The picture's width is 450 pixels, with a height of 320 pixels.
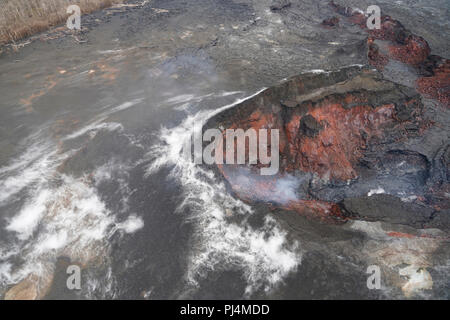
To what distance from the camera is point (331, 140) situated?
5395mm

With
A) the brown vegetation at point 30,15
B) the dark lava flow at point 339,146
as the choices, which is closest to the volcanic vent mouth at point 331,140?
the dark lava flow at point 339,146

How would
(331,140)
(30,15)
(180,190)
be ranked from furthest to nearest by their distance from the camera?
(30,15) < (331,140) < (180,190)

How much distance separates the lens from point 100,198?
4.69m

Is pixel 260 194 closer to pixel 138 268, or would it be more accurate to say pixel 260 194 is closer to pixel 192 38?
pixel 138 268

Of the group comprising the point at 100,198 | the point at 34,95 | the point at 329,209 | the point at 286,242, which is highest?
the point at 34,95

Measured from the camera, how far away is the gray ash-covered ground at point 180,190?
364 cm

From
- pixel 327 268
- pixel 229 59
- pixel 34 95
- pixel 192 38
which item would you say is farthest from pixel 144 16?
pixel 327 268

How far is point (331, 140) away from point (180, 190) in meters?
2.89

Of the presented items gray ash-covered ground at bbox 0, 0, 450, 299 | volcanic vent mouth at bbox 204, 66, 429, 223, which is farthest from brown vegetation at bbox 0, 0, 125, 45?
volcanic vent mouth at bbox 204, 66, 429, 223

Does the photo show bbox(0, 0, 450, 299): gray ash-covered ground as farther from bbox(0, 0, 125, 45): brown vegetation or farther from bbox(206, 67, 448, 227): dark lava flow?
bbox(0, 0, 125, 45): brown vegetation

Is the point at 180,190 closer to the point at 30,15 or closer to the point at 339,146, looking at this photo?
the point at 339,146

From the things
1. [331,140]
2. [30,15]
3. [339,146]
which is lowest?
[339,146]

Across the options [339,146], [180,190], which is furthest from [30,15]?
[339,146]
